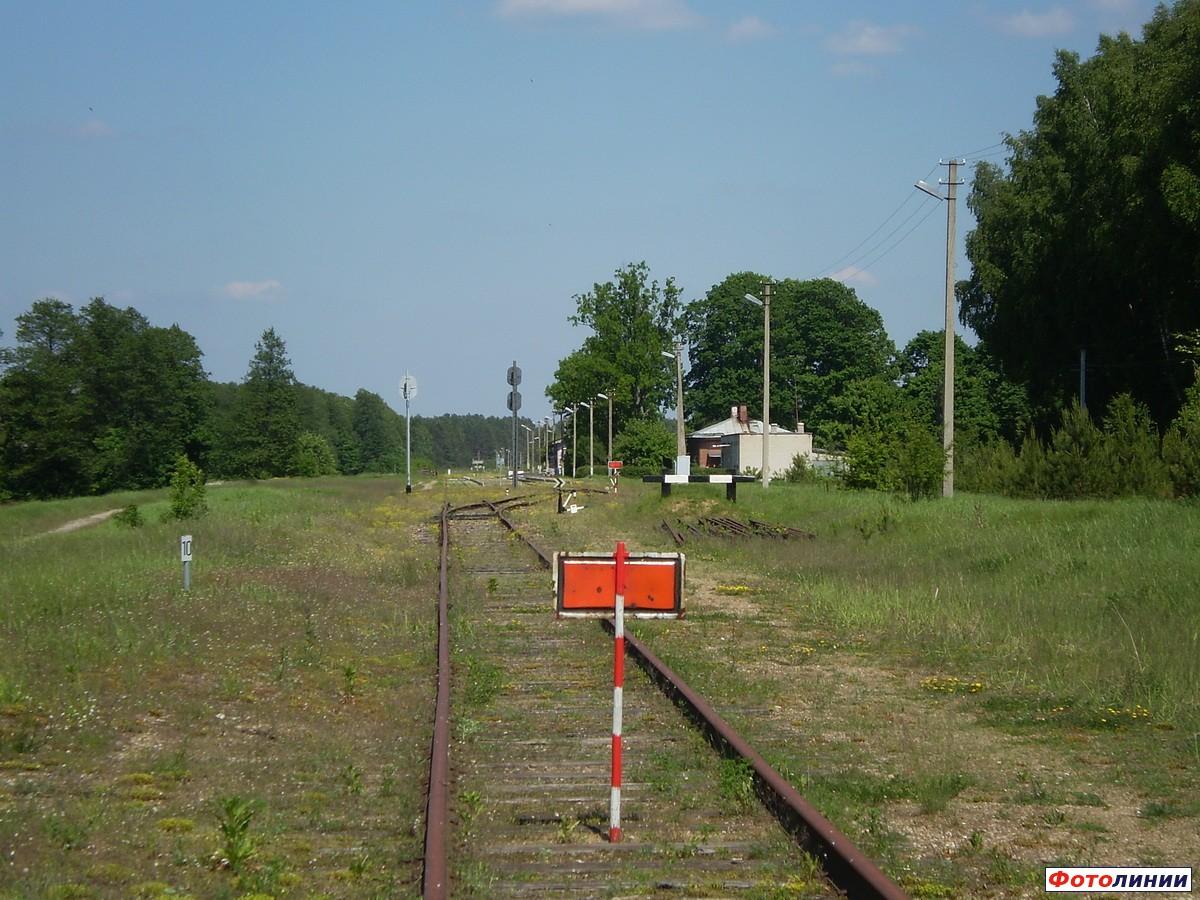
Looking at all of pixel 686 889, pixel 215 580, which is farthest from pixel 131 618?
pixel 686 889

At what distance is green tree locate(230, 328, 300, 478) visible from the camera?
105500mm

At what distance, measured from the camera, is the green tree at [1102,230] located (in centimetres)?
3500

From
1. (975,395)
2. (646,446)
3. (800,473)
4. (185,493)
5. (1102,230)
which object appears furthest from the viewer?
(975,395)

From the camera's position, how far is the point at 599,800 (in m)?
7.04

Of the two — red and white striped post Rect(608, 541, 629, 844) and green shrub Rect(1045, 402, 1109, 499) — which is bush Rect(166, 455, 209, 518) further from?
red and white striped post Rect(608, 541, 629, 844)

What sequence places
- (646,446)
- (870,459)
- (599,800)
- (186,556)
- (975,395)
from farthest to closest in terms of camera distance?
(975,395), (646,446), (870,459), (186,556), (599,800)

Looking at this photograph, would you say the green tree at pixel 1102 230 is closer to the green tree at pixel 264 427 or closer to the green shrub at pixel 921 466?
the green shrub at pixel 921 466

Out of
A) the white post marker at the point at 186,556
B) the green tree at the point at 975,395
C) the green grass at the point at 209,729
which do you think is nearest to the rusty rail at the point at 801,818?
the green grass at the point at 209,729

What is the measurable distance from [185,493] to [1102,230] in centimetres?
2924

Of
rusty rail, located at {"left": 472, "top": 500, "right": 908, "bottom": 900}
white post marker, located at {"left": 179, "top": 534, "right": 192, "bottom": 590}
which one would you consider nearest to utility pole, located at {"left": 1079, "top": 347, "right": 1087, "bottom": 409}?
white post marker, located at {"left": 179, "top": 534, "right": 192, "bottom": 590}

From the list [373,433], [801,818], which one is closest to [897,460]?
[801,818]

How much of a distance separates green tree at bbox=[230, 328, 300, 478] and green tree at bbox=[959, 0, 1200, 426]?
2559 inches

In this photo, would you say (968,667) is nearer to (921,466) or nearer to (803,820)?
(803,820)

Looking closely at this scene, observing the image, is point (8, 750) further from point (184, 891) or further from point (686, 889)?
point (686, 889)
